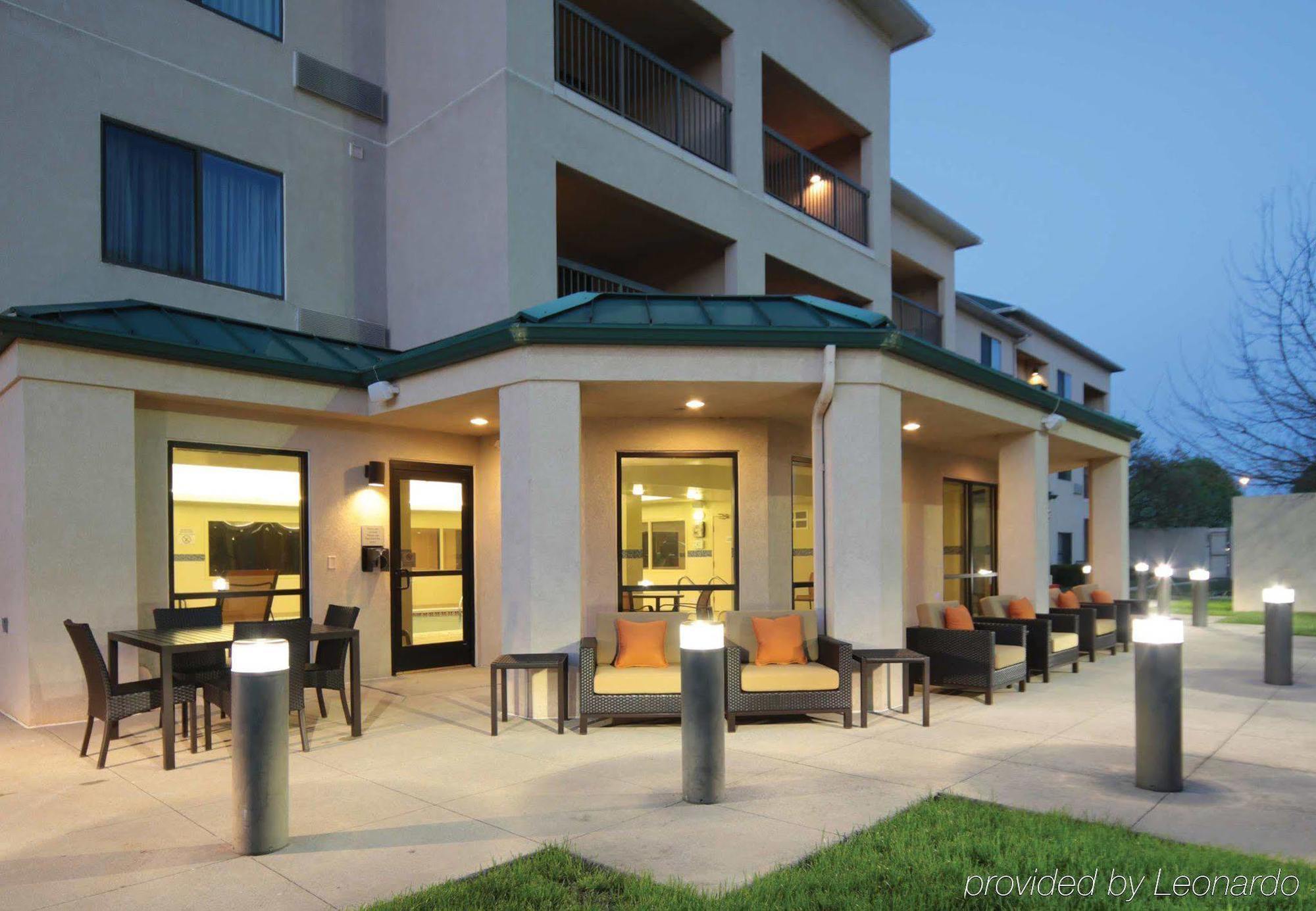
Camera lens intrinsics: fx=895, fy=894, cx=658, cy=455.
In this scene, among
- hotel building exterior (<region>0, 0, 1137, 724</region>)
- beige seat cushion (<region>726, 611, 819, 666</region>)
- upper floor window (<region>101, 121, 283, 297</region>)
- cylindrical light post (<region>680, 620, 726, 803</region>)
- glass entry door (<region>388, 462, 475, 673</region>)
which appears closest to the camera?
cylindrical light post (<region>680, 620, 726, 803</region>)

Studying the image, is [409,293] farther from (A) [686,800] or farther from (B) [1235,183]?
(B) [1235,183]

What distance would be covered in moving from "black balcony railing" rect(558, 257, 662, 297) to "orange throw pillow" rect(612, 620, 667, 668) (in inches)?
190

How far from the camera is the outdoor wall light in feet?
34.9

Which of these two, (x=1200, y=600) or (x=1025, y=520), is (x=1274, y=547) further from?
(x=1025, y=520)

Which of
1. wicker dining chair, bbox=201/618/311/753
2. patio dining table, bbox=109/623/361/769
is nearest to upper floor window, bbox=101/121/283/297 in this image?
patio dining table, bbox=109/623/361/769

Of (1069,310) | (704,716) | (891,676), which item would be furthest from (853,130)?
(1069,310)

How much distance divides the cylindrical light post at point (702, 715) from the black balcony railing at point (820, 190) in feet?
35.6

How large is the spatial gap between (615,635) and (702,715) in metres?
3.00

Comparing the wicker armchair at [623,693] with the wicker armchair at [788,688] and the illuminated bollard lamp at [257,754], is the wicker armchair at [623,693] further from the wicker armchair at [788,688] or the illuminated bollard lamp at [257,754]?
the illuminated bollard lamp at [257,754]

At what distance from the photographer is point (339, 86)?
11648 millimetres

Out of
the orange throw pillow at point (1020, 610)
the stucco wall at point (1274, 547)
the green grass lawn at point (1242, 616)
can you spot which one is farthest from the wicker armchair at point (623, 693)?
the stucco wall at point (1274, 547)

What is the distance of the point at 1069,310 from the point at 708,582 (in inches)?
7338

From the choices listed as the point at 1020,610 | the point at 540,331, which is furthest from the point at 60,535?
the point at 1020,610

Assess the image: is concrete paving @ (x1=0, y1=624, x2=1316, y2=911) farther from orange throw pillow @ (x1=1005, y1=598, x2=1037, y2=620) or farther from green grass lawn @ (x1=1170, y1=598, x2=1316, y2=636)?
green grass lawn @ (x1=1170, y1=598, x2=1316, y2=636)
